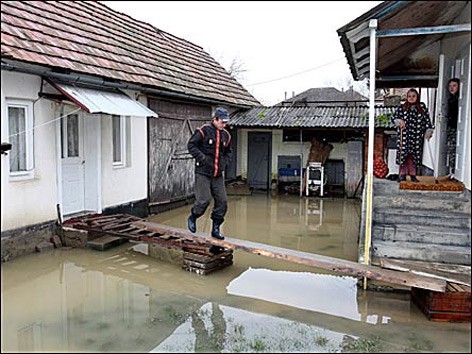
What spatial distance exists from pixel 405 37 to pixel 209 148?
3783 millimetres

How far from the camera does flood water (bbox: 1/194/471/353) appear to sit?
4320mm

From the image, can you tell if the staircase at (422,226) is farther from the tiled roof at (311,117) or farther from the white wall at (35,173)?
the tiled roof at (311,117)

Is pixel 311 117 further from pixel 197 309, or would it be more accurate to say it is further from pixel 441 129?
pixel 197 309

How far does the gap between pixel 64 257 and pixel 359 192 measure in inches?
377

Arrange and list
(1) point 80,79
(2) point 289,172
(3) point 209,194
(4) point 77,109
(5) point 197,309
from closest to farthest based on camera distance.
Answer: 1. (5) point 197,309
2. (3) point 209,194
3. (1) point 80,79
4. (4) point 77,109
5. (2) point 289,172

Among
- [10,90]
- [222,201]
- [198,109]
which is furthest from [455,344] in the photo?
[198,109]

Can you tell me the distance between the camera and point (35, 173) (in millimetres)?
7320

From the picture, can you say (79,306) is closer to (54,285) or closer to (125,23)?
(54,285)

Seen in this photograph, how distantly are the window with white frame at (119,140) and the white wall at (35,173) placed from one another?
78.1 inches

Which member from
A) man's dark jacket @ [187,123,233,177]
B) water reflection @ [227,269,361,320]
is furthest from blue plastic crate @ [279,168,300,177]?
man's dark jacket @ [187,123,233,177]

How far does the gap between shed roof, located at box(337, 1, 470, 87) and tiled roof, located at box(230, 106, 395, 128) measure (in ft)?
8.96

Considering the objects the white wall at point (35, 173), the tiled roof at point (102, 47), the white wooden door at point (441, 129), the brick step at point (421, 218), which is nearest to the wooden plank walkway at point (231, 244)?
the white wall at point (35, 173)

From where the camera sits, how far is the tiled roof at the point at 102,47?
7.16m

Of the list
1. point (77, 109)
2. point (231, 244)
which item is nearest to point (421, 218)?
point (231, 244)
